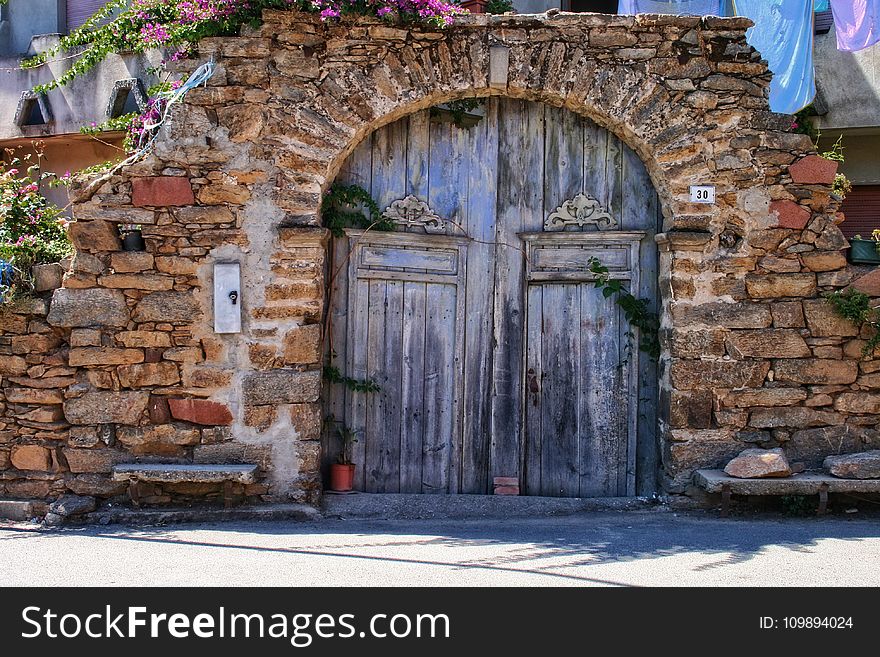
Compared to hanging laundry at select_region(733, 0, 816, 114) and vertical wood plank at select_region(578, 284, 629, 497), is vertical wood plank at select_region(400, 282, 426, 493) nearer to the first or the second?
vertical wood plank at select_region(578, 284, 629, 497)

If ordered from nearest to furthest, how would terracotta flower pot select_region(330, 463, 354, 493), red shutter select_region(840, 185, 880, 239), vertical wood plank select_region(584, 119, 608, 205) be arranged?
1. terracotta flower pot select_region(330, 463, 354, 493)
2. vertical wood plank select_region(584, 119, 608, 205)
3. red shutter select_region(840, 185, 880, 239)

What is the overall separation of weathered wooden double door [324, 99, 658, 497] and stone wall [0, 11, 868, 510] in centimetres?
26

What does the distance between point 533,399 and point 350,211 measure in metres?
1.76

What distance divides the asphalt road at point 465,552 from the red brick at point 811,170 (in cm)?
215

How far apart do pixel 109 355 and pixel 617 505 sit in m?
3.36

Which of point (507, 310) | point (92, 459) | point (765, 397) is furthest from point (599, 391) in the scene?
point (92, 459)

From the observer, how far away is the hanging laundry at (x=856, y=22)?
303 inches

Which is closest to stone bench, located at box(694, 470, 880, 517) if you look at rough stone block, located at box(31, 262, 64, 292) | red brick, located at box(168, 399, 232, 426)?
red brick, located at box(168, 399, 232, 426)

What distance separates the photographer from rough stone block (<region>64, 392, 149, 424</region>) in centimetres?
594

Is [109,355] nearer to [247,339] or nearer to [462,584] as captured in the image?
[247,339]

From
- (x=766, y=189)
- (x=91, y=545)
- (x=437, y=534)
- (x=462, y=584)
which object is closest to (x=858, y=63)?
(x=766, y=189)

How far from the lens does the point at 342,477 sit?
6.28m

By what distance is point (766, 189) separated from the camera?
619 centimetres

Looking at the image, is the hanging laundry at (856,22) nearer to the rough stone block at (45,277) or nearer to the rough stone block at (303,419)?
the rough stone block at (303,419)
